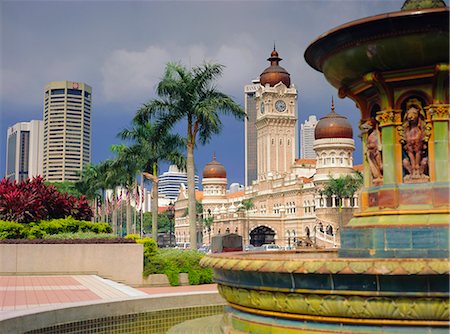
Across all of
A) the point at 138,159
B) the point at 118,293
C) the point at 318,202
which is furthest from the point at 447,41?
the point at 318,202

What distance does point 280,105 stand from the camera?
5157 inches

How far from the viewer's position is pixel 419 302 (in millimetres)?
6465

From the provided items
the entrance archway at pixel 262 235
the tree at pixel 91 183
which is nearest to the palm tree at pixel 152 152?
the tree at pixel 91 183

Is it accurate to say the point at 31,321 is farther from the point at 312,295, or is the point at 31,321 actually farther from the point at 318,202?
the point at 318,202

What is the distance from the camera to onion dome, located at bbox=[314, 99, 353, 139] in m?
103

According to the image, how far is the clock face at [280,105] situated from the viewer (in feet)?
429

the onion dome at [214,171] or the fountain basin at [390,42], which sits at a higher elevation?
the onion dome at [214,171]

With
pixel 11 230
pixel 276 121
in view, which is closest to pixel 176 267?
pixel 11 230

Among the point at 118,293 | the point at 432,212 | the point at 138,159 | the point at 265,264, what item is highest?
the point at 138,159

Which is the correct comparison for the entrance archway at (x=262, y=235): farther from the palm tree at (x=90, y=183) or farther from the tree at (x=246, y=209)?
the palm tree at (x=90, y=183)

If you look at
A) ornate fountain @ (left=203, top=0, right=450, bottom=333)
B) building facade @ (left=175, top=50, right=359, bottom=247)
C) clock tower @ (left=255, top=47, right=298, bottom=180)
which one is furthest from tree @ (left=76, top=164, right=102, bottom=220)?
ornate fountain @ (left=203, top=0, right=450, bottom=333)

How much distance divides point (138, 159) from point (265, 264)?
36.0 meters

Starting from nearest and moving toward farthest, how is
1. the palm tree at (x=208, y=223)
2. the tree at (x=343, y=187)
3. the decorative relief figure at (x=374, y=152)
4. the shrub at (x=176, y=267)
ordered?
1. the decorative relief figure at (x=374, y=152)
2. the shrub at (x=176, y=267)
3. the tree at (x=343, y=187)
4. the palm tree at (x=208, y=223)

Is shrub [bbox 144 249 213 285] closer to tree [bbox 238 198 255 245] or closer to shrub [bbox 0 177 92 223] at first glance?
shrub [bbox 0 177 92 223]
